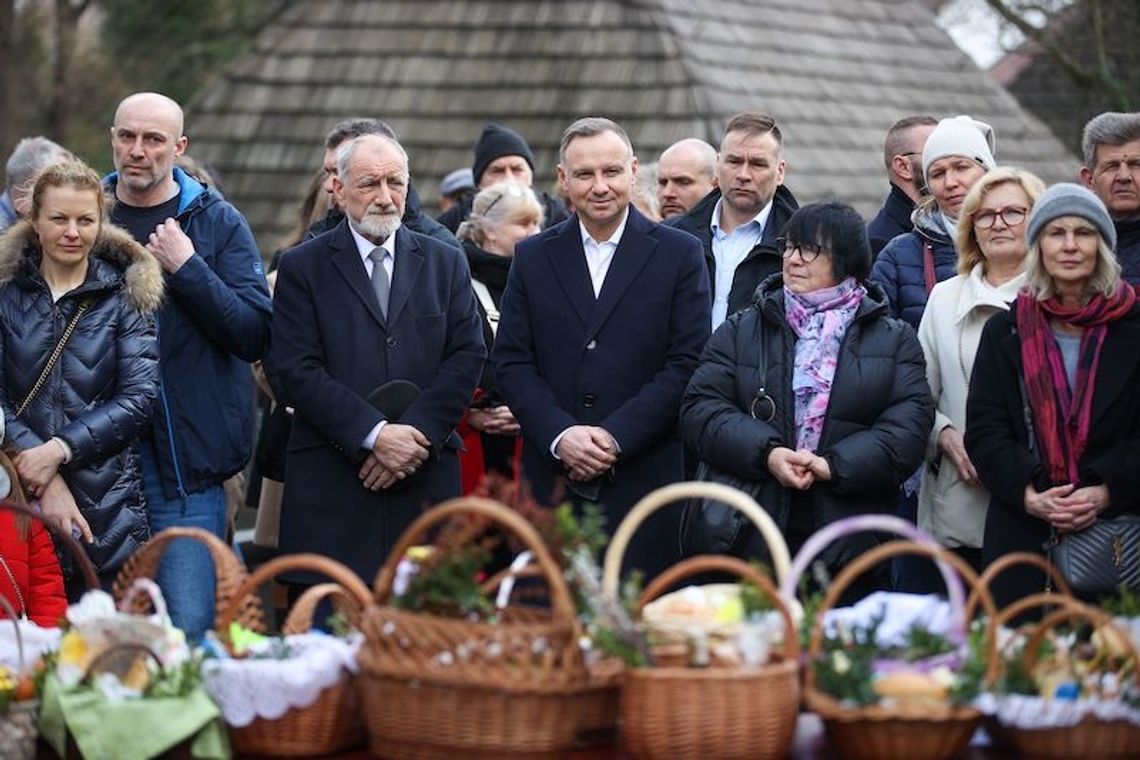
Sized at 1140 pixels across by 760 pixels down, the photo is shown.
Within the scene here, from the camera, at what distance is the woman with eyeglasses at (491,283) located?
24.7 ft

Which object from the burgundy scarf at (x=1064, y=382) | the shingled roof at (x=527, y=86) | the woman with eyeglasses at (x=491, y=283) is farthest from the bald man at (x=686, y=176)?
the shingled roof at (x=527, y=86)

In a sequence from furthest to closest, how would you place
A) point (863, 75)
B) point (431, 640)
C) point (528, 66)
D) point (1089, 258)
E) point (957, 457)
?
point (863, 75)
point (528, 66)
point (957, 457)
point (1089, 258)
point (431, 640)

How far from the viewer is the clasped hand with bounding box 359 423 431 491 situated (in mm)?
6473

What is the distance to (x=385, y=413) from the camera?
6.59 meters

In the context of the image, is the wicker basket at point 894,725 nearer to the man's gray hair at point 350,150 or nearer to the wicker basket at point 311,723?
the wicker basket at point 311,723

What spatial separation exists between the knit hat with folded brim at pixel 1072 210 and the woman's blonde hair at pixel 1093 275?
2 cm

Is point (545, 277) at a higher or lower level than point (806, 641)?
higher

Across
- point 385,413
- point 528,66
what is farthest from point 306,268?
point 528,66

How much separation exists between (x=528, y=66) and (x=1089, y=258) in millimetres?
9842

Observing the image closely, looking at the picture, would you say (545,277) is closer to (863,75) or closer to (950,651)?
(950,651)

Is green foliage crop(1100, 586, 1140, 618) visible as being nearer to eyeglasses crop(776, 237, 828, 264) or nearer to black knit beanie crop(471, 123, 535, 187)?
eyeglasses crop(776, 237, 828, 264)

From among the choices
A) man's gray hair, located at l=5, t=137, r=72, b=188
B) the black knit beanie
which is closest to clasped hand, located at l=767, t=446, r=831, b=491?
man's gray hair, located at l=5, t=137, r=72, b=188

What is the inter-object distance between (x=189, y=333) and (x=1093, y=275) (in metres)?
2.94

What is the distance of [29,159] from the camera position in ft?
25.9
